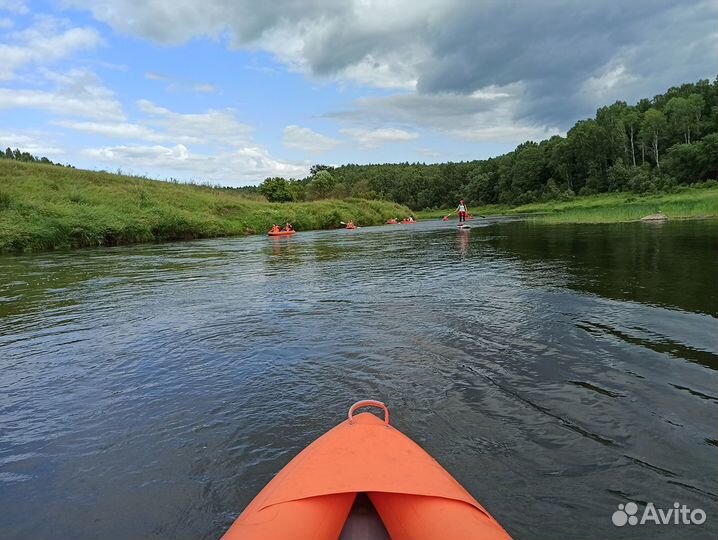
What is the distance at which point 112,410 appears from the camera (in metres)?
5.36

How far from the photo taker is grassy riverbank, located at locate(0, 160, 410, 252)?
28.4 m

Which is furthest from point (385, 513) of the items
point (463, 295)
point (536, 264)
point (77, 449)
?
point (536, 264)

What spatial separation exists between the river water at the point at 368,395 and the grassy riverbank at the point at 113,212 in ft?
67.9

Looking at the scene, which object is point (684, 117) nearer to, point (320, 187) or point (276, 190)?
point (320, 187)

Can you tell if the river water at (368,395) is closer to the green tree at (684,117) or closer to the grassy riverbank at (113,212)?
the grassy riverbank at (113,212)

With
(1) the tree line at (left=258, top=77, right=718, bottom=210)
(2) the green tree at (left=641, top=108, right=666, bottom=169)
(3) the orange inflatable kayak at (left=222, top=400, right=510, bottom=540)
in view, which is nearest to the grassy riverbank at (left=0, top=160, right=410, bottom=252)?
(1) the tree line at (left=258, top=77, right=718, bottom=210)
